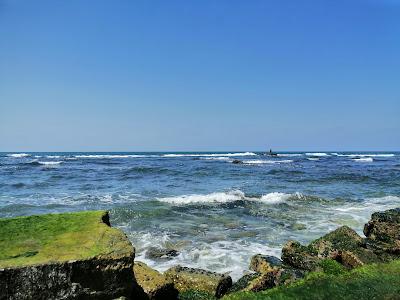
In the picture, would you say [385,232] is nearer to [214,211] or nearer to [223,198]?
[214,211]

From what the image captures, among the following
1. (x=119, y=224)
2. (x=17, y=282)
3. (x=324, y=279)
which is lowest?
(x=119, y=224)

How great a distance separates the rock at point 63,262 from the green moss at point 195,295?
2.07 metres

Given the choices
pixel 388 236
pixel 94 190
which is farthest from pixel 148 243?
pixel 94 190

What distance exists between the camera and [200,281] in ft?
20.5

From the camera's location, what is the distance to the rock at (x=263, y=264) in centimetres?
697

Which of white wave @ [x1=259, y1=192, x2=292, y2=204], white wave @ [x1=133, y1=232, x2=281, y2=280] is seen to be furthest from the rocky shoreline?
white wave @ [x1=259, y1=192, x2=292, y2=204]

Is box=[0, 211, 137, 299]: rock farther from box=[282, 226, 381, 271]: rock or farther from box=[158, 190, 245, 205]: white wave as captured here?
box=[158, 190, 245, 205]: white wave

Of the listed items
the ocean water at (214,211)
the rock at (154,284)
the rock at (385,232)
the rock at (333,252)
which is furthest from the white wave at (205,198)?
the rock at (154,284)

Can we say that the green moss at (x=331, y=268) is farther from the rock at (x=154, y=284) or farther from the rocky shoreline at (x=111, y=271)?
the rock at (x=154, y=284)

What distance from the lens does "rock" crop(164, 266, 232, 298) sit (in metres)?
6.16

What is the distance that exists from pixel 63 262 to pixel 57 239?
0.74 meters

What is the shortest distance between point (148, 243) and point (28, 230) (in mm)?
5606

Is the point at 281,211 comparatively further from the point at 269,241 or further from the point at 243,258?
the point at 243,258

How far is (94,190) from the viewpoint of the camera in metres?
21.0
